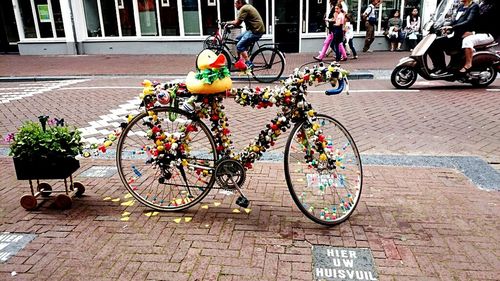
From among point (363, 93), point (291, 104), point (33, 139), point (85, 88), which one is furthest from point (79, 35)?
point (291, 104)

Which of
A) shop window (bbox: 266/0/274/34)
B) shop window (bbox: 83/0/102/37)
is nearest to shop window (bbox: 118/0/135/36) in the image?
shop window (bbox: 83/0/102/37)

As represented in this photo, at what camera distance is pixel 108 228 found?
10.8 ft

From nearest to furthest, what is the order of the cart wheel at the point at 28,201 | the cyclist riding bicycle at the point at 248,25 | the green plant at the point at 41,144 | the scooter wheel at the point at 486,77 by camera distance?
the green plant at the point at 41,144
the cart wheel at the point at 28,201
the scooter wheel at the point at 486,77
the cyclist riding bicycle at the point at 248,25

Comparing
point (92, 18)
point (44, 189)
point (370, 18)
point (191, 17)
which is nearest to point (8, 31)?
point (92, 18)

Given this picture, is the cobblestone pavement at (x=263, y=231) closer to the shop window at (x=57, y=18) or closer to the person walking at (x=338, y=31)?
the person walking at (x=338, y=31)

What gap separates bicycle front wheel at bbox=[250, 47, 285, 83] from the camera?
1004cm

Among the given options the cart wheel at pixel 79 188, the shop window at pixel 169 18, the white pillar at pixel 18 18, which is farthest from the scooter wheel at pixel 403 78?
the white pillar at pixel 18 18

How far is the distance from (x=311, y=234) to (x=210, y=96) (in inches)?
54.2

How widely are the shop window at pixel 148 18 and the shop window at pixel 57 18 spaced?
350 centimetres

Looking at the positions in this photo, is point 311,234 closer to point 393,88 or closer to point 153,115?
point 153,115

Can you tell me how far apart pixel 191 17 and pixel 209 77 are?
14.4 m

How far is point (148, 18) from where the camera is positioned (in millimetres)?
16844

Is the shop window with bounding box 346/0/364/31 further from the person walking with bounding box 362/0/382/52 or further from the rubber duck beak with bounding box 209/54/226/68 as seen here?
the rubber duck beak with bounding box 209/54/226/68

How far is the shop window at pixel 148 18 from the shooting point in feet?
54.7
